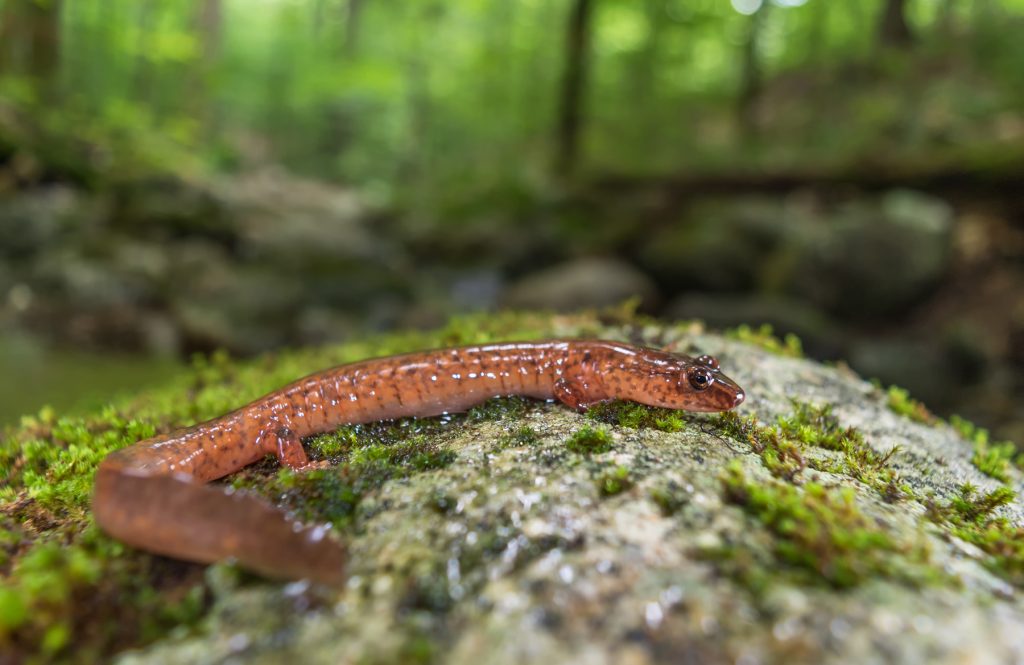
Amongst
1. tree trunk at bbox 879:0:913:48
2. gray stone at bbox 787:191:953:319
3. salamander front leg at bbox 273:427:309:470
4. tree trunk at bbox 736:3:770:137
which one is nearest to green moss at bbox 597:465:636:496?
salamander front leg at bbox 273:427:309:470

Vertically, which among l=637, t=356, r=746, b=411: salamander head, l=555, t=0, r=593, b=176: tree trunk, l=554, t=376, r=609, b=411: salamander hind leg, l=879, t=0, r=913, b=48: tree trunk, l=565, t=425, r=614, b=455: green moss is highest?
l=879, t=0, r=913, b=48: tree trunk

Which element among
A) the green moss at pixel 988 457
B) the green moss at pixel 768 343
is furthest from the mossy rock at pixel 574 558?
the green moss at pixel 768 343

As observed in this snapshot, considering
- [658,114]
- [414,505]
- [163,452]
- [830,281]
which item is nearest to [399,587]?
[414,505]

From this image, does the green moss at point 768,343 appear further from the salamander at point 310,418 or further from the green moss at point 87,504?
the green moss at point 87,504

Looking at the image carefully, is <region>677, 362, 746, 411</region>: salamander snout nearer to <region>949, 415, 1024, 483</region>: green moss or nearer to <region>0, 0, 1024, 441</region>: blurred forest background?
<region>949, 415, 1024, 483</region>: green moss

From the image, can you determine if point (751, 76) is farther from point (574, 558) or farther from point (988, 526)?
point (574, 558)

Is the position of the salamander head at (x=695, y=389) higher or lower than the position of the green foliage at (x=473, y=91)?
lower

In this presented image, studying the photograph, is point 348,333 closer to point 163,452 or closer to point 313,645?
point 163,452
